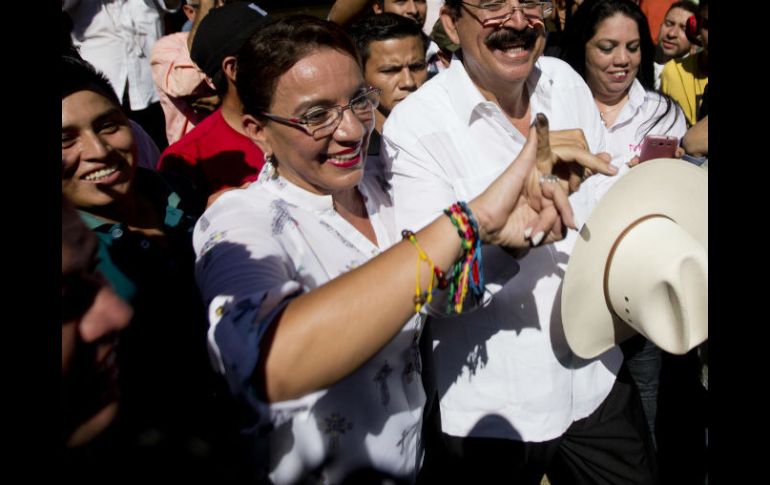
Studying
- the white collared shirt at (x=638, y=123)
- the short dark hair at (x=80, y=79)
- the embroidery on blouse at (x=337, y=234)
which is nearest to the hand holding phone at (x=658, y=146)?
the white collared shirt at (x=638, y=123)

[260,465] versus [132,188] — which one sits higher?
[132,188]

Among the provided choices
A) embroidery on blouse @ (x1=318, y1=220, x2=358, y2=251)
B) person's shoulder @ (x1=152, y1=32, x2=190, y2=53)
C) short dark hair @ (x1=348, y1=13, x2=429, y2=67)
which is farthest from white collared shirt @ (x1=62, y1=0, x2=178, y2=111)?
embroidery on blouse @ (x1=318, y1=220, x2=358, y2=251)

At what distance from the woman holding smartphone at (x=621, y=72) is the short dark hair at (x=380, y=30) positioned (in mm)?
942

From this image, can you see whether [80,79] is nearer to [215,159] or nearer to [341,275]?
[215,159]

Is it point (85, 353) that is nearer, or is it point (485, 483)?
point (85, 353)

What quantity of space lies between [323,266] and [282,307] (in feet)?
1.02

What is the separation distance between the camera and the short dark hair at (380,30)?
2.99 metres

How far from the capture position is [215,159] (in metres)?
2.18
